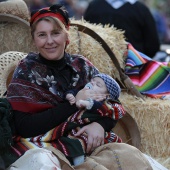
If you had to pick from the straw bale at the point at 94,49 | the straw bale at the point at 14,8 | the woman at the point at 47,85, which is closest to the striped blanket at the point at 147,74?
the straw bale at the point at 94,49

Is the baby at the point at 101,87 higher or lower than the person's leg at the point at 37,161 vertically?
higher

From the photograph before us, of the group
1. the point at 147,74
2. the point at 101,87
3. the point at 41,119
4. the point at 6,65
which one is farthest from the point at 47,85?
the point at 147,74

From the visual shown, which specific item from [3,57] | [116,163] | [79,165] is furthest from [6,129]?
[3,57]

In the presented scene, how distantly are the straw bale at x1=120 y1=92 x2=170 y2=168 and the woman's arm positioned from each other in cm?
128

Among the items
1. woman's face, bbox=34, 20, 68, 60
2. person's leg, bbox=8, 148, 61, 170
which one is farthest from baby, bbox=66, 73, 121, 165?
person's leg, bbox=8, 148, 61, 170

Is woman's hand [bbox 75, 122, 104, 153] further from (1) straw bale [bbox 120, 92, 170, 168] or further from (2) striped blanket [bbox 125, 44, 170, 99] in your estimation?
(2) striped blanket [bbox 125, 44, 170, 99]

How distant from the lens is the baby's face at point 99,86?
375 centimetres

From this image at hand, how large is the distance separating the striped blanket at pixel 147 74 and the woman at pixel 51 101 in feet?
4.83

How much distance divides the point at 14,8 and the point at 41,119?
159cm

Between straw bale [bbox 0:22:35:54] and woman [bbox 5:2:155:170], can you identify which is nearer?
woman [bbox 5:2:155:170]

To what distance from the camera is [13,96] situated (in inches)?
147

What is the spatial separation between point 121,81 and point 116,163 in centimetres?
175

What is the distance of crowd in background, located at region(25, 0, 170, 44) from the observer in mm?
8594

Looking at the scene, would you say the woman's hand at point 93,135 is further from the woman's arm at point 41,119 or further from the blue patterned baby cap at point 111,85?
the blue patterned baby cap at point 111,85
